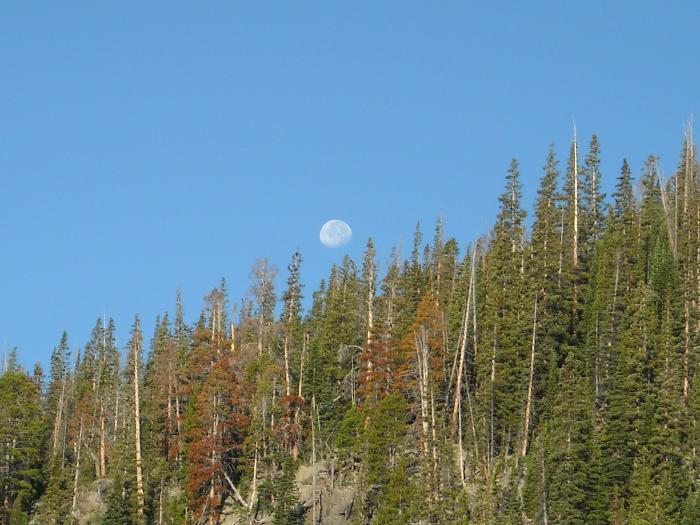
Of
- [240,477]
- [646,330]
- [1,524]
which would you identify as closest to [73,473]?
[1,524]

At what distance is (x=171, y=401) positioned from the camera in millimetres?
110500

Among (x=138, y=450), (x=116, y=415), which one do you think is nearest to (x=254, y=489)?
(x=138, y=450)

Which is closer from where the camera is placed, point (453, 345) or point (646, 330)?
point (646, 330)

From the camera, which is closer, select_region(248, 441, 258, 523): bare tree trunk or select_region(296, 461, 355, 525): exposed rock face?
select_region(296, 461, 355, 525): exposed rock face

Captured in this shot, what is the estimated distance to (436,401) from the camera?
94750mm

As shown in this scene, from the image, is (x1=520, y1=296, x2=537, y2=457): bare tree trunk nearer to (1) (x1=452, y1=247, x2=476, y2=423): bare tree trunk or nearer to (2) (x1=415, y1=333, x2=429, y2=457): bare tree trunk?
(1) (x1=452, y1=247, x2=476, y2=423): bare tree trunk

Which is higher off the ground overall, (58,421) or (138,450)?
(58,421)

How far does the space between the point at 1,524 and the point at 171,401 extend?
17181 mm

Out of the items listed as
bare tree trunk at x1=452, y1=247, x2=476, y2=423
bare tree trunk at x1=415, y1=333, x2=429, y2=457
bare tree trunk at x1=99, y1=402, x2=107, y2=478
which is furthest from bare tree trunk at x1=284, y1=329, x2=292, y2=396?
bare tree trunk at x1=99, y1=402, x2=107, y2=478

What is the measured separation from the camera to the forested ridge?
3113 inches

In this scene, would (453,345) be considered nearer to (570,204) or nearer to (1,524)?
(570,204)

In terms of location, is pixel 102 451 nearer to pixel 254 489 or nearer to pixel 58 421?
pixel 58 421

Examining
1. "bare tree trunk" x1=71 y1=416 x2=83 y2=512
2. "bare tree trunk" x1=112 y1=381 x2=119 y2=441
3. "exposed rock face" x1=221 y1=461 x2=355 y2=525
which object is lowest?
"exposed rock face" x1=221 y1=461 x2=355 y2=525

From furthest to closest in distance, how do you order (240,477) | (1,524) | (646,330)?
(1,524), (240,477), (646,330)
